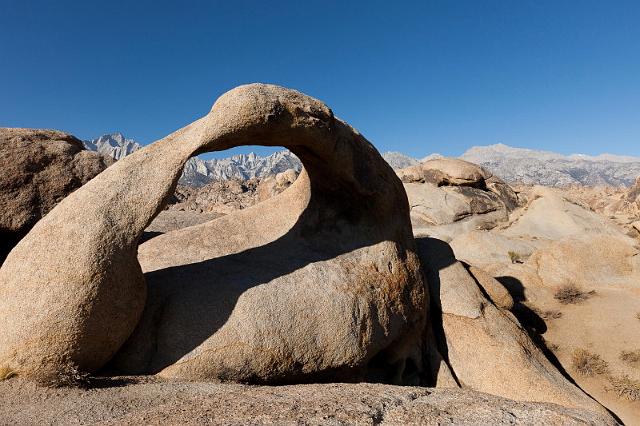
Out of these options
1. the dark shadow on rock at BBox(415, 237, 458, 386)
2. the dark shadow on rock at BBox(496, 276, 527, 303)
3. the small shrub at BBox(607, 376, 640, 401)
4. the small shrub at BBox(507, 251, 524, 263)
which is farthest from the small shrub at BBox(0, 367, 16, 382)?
the small shrub at BBox(507, 251, 524, 263)

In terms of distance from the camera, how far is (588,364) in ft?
19.7

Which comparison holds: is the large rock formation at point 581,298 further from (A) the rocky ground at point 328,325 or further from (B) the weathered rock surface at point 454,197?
(B) the weathered rock surface at point 454,197

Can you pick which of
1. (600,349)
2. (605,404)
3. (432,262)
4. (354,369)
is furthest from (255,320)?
(600,349)

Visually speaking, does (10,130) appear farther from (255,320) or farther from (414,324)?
(414,324)

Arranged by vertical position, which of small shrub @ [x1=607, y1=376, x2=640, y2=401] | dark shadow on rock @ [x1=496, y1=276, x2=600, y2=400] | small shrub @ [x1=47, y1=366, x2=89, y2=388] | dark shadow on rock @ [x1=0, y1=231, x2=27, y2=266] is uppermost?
dark shadow on rock @ [x1=0, y1=231, x2=27, y2=266]

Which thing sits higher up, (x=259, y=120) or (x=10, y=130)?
(x=10, y=130)

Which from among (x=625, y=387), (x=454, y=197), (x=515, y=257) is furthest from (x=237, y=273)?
(x=454, y=197)

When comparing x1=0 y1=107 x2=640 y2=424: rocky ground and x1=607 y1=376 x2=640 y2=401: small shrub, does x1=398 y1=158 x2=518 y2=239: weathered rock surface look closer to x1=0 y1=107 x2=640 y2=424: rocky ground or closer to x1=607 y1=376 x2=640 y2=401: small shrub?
x1=0 y1=107 x2=640 y2=424: rocky ground

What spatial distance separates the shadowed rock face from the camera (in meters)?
2.86

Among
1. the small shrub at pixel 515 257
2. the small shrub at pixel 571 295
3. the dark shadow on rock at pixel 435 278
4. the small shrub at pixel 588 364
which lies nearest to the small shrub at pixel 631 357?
the small shrub at pixel 588 364

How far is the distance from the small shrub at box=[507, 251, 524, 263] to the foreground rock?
7936mm

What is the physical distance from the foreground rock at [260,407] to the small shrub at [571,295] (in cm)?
584

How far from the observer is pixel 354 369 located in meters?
4.12

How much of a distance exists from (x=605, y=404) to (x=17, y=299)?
249 inches
